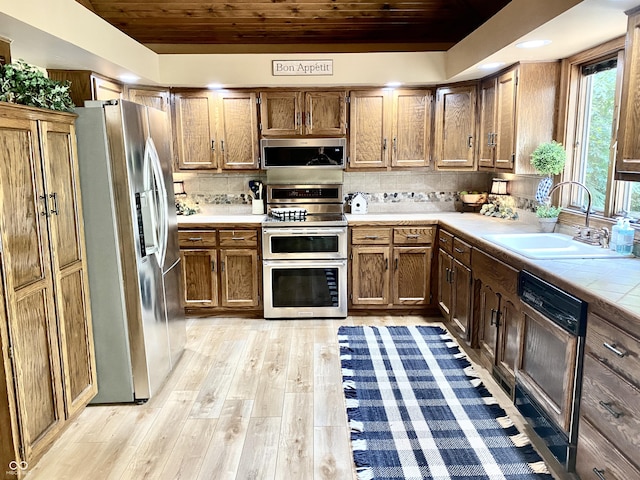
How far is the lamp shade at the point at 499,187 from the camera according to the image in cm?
428

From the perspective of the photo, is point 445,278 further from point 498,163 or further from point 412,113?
point 412,113

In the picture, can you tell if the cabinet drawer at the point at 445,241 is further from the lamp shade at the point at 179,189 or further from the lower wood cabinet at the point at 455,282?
the lamp shade at the point at 179,189

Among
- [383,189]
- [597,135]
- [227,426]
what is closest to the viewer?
[227,426]

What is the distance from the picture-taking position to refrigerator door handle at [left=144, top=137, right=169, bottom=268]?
116 inches

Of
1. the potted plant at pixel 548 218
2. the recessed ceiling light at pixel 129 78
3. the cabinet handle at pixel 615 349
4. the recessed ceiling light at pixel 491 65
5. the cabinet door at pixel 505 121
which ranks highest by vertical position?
the recessed ceiling light at pixel 491 65

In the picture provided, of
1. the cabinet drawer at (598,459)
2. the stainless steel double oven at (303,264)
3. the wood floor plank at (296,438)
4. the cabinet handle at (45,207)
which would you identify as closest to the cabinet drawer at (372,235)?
the stainless steel double oven at (303,264)

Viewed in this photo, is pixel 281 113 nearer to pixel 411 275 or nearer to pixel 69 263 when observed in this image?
pixel 411 275

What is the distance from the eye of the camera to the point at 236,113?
4.30 metres

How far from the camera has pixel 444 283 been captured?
4039mm

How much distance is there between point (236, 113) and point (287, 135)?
0.51 metres

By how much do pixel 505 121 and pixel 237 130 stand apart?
2.33 meters

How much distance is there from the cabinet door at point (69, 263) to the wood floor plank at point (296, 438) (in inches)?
45.6

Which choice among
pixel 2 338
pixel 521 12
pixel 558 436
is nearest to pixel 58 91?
pixel 2 338

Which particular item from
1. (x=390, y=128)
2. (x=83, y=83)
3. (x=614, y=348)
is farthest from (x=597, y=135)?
(x=83, y=83)
